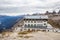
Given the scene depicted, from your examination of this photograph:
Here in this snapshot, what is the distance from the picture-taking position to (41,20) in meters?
2.71

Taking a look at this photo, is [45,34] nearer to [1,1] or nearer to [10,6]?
[10,6]

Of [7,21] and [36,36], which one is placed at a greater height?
[7,21]

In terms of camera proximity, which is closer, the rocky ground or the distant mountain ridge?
the rocky ground

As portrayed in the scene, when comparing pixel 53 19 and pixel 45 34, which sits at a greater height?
pixel 53 19

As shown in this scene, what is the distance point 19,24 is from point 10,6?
411 mm

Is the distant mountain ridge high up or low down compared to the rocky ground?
up

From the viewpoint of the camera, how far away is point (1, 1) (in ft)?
9.30

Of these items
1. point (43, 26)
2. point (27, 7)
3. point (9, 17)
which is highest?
point (27, 7)

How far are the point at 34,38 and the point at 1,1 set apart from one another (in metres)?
1.00

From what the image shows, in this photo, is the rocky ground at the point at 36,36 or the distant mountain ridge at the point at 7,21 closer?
the rocky ground at the point at 36,36

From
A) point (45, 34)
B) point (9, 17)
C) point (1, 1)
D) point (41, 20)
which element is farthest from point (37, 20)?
point (1, 1)

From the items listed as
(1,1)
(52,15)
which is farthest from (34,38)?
(1,1)

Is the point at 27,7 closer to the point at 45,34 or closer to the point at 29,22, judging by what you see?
the point at 29,22

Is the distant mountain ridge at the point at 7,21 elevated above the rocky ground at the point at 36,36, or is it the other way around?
the distant mountain ridge at the point at 7,21
